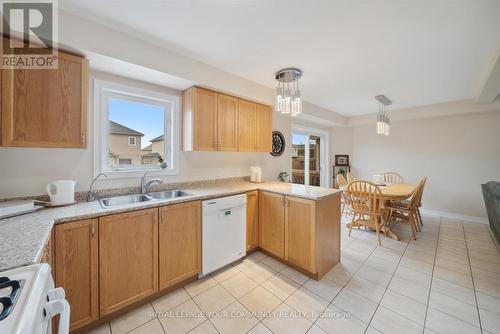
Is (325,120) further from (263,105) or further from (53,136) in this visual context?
(53,136)

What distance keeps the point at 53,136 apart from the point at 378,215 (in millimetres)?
3793

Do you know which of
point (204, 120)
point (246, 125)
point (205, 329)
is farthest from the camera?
point (246, 125)

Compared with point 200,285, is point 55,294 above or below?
above

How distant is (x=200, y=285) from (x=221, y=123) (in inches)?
72.3

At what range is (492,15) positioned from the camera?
149 cm

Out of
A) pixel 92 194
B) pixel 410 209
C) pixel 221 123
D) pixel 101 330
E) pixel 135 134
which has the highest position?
pixel 221 123

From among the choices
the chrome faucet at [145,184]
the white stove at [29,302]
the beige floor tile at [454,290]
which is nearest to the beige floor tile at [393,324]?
the beige floor tile at [454,290]

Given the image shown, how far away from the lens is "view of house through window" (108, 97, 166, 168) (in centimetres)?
210

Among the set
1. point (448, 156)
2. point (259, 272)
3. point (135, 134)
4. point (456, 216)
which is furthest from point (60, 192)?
point (456, 216)

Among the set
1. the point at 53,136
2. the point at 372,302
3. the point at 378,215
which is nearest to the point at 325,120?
the point at 378,215

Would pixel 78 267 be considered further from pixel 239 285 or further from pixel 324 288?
pixel 324 288

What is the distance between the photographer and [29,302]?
1.96 feet

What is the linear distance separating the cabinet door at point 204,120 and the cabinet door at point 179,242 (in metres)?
0.76

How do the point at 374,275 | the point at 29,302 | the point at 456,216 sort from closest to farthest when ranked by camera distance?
the point at 29,302 < the point at 374,275 < the point at 456,216
